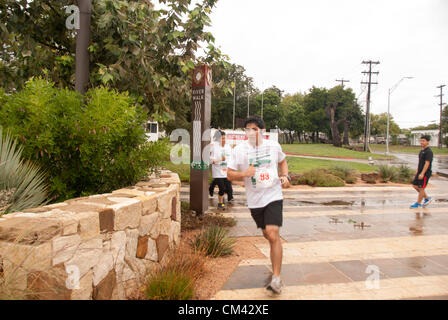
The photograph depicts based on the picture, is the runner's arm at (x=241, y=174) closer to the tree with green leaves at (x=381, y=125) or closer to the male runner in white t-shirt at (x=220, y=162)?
the male runner in white t-shirt at (x=220, y=162)

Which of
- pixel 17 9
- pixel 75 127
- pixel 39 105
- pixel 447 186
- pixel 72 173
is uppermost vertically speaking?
pixel 17 9

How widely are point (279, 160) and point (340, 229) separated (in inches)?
128

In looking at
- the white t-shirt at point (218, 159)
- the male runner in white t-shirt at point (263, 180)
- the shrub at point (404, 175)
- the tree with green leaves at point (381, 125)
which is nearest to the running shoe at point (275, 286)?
the male runner in white t-shirt at point (263, 180)

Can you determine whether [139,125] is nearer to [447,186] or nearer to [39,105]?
[39,105]

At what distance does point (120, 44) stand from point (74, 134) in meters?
2.16

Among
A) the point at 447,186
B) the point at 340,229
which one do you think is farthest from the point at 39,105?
the point at 447,186

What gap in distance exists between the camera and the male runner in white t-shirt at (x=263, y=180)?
3582 millimetres

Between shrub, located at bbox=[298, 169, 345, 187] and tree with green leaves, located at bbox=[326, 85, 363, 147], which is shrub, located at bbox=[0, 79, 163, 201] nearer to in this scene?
shrub, located at bbox=[298, 169, 345, 187]

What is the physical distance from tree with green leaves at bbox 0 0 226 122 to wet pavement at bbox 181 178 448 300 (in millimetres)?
3173

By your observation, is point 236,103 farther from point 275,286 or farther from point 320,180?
point 275,286

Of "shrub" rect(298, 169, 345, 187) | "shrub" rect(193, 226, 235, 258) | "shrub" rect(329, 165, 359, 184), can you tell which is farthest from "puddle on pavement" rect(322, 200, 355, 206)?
"shrub" rect(193, 226, 235, 258)

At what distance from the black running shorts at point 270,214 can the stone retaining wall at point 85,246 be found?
46.3 inches
